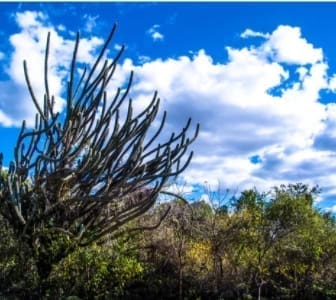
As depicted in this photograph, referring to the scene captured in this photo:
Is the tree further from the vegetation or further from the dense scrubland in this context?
the dense scrubland

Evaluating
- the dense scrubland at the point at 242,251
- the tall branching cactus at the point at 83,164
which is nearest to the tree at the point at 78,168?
the tall branching cactus at the point at 83,164

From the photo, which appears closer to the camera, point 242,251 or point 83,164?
point 83,164

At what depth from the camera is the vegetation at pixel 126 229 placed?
10.3 meters

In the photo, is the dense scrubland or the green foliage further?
the dense scrubland

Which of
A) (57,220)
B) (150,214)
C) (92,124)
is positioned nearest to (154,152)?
(92,124)

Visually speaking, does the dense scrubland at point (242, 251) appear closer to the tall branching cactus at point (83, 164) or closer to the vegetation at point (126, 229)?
the vegetation at point (126, 229)

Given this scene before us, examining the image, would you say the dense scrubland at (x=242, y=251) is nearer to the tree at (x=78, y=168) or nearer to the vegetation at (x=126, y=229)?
the vegetation at (x=126, y=229)

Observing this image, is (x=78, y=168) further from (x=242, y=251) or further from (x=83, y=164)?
(x=242, y=251)

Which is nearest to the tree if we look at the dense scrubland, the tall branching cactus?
the tall branching cactus

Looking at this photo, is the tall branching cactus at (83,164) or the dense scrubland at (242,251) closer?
the tall branching cactus at (83,164)

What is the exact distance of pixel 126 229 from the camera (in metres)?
13.1

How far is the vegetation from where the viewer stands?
1033cm

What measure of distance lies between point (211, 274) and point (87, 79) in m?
9.17

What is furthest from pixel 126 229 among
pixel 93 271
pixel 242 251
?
pixel 242 251
